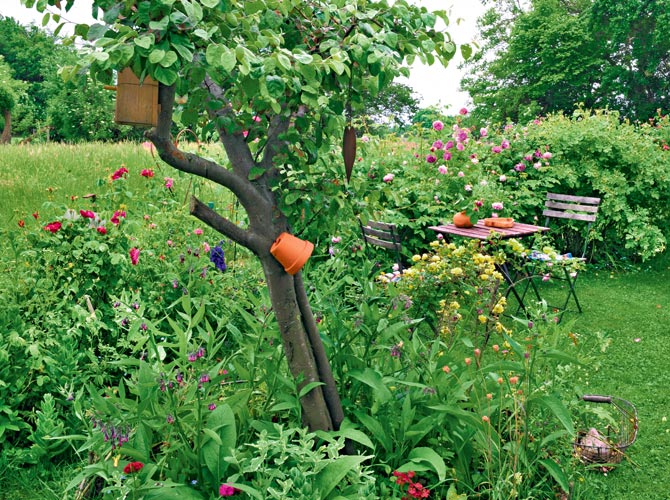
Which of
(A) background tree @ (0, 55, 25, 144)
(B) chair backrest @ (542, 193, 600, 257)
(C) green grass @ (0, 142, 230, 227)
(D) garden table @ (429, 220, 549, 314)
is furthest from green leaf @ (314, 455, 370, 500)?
(A) background tree @ (0, 55, 25, 144)

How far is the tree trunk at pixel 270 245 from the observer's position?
6.61 feet

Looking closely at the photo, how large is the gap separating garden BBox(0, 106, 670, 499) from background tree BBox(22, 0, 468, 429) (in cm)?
8

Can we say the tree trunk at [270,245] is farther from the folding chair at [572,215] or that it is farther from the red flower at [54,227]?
the folding chair at [572,215]

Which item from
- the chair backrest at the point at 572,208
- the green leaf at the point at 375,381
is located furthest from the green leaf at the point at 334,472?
the chair backrest at the point at 572,208

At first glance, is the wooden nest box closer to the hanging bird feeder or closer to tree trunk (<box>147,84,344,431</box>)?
the hanging bird feeder

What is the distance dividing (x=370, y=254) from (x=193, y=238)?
1.93 metres

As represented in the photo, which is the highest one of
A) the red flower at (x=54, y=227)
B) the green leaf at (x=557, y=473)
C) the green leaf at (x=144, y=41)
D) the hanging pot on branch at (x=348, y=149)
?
the green leaf at (x=144, y=41)

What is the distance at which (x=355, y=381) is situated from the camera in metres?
2.46

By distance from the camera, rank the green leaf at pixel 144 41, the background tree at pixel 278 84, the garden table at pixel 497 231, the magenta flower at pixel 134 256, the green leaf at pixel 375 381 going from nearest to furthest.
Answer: the green leaf at pixel 144 41, the background tree at pixel 278 84, the green leaf at pixel 375 381, the magenta flower at pixel 134 256, the garden table at pixel 497 231

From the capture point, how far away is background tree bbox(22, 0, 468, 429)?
4.89ft

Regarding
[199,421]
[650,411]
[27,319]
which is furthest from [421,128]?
[199,421]

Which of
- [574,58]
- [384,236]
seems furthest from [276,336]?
[574,58]

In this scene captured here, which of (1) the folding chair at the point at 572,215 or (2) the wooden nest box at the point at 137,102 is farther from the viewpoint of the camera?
(1) the folding chair at the point at 572,215

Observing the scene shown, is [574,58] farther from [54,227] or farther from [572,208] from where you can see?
[54,227]
